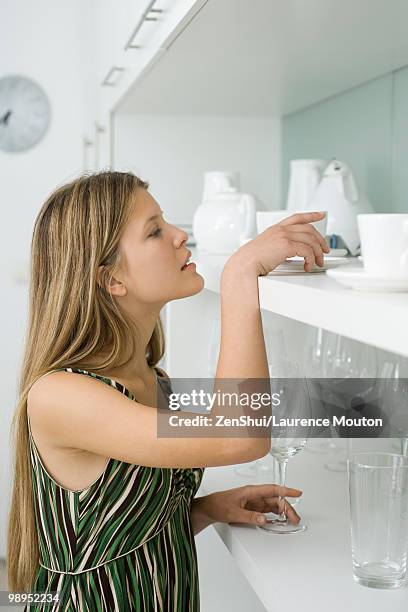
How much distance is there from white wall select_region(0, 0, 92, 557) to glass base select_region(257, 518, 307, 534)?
218cm

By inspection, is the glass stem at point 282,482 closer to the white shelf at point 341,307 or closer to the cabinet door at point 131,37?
the white shelf at point 341,307

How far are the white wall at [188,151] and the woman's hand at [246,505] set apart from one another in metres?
0.99

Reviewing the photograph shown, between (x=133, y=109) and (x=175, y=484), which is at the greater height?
(x=133, y=109)

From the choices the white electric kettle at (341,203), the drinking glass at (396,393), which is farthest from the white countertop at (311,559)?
the white electric kettle at (341,203)

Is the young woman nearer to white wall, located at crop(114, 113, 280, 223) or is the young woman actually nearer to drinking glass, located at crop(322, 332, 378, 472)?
drinking glass, located at crop(322, 332, 378, 472)

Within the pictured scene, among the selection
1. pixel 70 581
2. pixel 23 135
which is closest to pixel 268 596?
pixel 70 581

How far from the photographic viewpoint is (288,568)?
32.2 inches

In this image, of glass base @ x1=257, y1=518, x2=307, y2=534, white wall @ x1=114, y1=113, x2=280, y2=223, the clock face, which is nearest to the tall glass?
glass base @ x1=257, y1=518, x2=307, y2=534

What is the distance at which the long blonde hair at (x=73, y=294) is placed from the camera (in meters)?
0.99

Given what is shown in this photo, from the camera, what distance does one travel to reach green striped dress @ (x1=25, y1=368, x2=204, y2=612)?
3.15ft

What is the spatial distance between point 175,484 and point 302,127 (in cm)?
97

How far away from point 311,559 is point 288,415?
6.5 inches

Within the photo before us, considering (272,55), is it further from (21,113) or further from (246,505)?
(21,113)

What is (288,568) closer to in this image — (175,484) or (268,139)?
(175,484)
